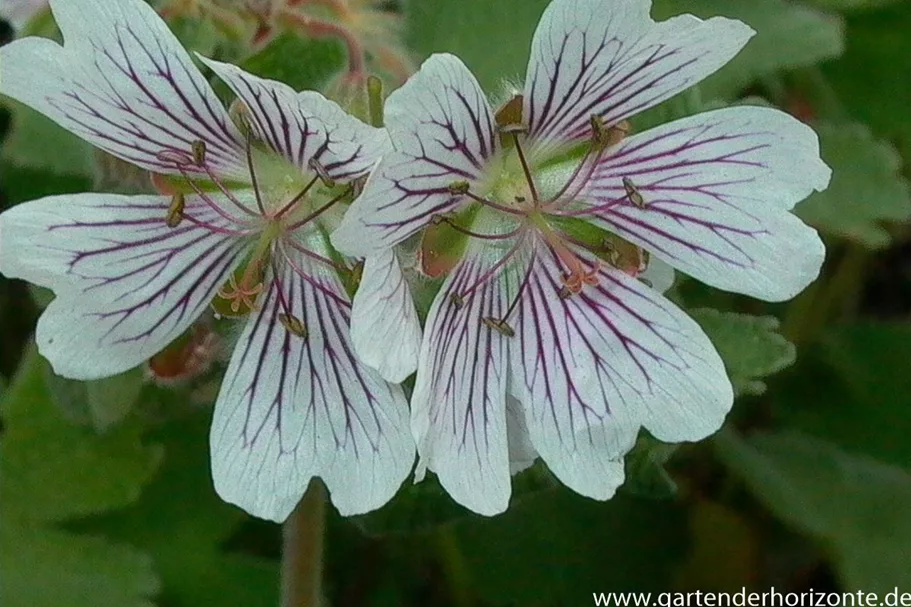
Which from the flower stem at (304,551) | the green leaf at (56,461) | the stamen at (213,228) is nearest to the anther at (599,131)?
the stamen at (213,228)

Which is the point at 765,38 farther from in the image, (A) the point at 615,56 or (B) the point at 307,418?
(B) the point at 307,418

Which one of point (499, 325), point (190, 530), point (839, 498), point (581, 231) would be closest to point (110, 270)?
point (499, 325)

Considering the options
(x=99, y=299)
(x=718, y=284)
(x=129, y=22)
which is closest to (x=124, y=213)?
(x=99, y=299)

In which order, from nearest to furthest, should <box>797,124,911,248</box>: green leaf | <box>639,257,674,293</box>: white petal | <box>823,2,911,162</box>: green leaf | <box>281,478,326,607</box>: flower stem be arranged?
<box>639,257,674,293</box>: white petal < <box>281,478,326,607</box>: flower stem < <box>797,124,911,248</box>: green leaf < <box>823,2,911,162</box>: green leaf

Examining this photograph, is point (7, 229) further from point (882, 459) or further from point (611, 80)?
point (882, 459)

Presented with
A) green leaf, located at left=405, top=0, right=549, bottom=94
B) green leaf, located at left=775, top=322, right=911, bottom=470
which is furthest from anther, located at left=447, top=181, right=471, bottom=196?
green leaf, located at left=775, top=322, right=911, bottom=470

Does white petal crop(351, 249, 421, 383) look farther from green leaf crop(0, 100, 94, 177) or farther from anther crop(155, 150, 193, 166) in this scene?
green leaf crop(0, 100, 94, 177)

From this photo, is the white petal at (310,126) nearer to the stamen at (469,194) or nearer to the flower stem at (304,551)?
the stamen at (469,194)
